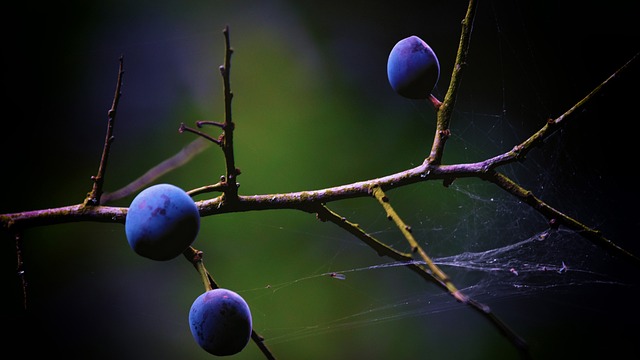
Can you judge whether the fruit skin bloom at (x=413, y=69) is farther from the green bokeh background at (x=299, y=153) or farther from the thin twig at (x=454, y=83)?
the green bokeh background at (x=299, y=153)

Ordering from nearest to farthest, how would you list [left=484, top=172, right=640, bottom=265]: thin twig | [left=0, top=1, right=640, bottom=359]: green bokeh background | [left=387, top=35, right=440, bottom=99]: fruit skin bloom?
[left=484, top=172, right=640, bottom=265]: thin twig → [left=387, top=35, right=440, bottom=99]: fruit skin bloom → [left=0, top=1, right=640, bottom=359]: green bokeh background

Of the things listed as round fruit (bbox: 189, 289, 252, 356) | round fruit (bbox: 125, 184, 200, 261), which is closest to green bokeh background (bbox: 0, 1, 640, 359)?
round fruit (bbox: 189, 289, 252, 356)

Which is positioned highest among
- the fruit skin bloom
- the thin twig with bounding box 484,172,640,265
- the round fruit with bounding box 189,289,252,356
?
the fruit skin bloom

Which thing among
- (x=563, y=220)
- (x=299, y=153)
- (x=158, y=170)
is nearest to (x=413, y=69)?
(x=563, y=220)

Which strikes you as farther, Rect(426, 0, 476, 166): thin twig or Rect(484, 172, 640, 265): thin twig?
Rect(426, 0, 476, 166): thin twig

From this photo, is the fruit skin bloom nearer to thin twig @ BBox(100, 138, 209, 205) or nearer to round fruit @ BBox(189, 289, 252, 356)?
thin twig @ BBox(100, 138, 209, 205)

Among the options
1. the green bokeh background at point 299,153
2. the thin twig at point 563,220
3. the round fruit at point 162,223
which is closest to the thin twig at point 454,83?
the thin twig at point 563,220

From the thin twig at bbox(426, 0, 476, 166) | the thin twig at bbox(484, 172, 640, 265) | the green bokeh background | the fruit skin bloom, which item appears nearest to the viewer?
the thin twig at bbox(484, 172, 640, 265)

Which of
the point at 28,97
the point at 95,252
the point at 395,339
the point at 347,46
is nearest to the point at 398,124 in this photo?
the point at 347,46
